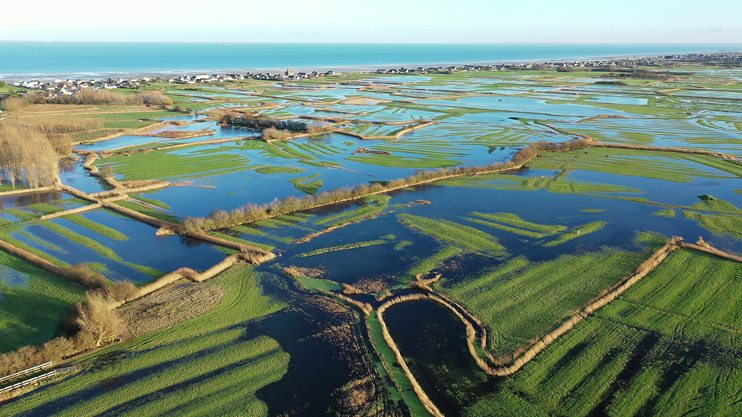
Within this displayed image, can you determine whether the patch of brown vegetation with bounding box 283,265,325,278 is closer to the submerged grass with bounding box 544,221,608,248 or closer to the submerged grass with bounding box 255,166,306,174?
the submerged grass with bounding box 544,221,608,248

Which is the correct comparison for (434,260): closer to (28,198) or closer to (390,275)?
(390,275)

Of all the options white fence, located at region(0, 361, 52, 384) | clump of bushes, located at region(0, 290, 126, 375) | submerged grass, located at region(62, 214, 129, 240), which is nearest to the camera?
white fence, located at region(0, 361, 52, 384)

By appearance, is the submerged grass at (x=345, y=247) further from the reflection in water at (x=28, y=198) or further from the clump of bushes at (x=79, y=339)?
the reflection in water at (x=28, y=198)

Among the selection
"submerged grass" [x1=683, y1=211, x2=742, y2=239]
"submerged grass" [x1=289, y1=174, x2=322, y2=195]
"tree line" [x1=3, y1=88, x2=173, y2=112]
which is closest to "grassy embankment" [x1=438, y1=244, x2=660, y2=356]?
"submerged grass" [x1=683, y1=211, x2=742, y2=239]

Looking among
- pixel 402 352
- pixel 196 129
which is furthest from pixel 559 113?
pixel 402 352

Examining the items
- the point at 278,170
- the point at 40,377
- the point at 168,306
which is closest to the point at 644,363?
the point at 168,306

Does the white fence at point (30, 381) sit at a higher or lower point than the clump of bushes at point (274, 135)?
lower

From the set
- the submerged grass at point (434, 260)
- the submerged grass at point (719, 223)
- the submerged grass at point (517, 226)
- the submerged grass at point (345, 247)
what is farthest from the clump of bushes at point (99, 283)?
the submerged grass at point (719, 223)
